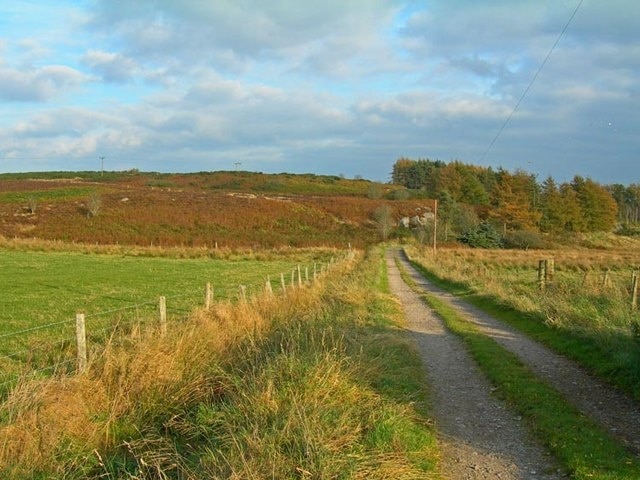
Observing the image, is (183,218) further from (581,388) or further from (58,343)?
(581,388)

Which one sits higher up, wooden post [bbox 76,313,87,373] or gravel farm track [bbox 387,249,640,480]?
wooden post [bbox 76,313,87,373]

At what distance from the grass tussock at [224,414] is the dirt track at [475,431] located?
0.27 metres

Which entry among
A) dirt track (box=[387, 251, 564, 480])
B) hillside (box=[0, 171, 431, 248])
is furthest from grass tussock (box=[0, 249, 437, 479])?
hillside (box=[0, 171, 431, 248])

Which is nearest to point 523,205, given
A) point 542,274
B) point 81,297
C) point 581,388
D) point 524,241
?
point 524,241

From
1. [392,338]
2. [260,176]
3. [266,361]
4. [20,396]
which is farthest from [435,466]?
[260,176]

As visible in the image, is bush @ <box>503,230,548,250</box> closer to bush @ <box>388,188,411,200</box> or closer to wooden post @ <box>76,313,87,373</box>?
bush @ <box>388,188,411,200</box>

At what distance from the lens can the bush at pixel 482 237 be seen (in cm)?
8100

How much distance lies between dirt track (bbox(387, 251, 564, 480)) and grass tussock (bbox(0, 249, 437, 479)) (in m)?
0.27

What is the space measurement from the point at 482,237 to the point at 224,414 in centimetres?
7805

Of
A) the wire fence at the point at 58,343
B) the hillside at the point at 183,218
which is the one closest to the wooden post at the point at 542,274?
the wire fence at the point at 58,343

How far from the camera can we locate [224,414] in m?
6.80

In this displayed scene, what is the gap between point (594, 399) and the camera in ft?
28.6

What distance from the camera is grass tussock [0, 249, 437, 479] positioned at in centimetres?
568

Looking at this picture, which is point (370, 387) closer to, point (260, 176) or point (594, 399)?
point (594, 399)
